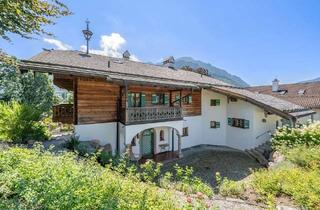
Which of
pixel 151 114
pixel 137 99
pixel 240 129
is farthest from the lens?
pixel 240 129

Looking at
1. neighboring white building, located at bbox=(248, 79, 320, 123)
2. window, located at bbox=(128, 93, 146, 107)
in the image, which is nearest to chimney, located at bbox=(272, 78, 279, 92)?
neighboring white building, located at bbox=(248, 79, 320, 123)

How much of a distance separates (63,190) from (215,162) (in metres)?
12.2

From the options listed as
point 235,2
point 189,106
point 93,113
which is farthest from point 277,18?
point 93,113

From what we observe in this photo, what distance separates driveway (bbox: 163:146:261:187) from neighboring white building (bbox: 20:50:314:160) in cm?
87

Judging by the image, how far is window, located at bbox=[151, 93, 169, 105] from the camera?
1603 centimetres

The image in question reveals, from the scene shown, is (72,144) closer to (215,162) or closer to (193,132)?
(215,162)

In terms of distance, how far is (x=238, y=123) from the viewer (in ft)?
59.2

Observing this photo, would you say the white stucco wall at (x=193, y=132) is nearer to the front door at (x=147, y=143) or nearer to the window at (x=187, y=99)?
the window at (x=187, y=99)

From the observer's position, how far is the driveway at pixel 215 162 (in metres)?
12.1

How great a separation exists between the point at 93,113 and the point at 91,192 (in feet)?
29.1

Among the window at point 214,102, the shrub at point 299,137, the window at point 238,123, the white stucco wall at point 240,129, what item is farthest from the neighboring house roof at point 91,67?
the shrub at point 299,137

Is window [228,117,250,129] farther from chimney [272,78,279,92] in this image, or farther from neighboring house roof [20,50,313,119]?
chimney [272,78,279,92]

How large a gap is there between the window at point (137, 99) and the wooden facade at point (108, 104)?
0.19 m

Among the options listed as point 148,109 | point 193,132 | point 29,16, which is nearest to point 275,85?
point 193,132
